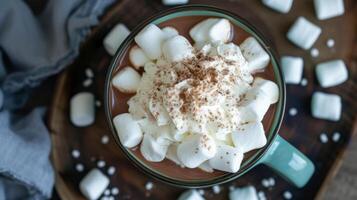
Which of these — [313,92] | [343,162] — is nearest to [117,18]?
[313,92]

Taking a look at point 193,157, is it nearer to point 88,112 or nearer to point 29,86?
point 88,112

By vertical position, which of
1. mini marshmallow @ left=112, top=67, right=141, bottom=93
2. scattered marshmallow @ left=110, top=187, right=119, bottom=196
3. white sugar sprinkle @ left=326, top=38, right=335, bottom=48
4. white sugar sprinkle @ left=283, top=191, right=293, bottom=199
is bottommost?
white sugar sprinkle @ left=283, top=191, right=293, bottom=199

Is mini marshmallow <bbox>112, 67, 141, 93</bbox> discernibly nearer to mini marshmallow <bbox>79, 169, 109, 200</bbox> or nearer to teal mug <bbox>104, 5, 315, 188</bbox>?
teal mug <bbox>104, 5, 315, 188</bbox>

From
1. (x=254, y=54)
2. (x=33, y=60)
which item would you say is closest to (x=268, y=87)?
(x=254, y=54)

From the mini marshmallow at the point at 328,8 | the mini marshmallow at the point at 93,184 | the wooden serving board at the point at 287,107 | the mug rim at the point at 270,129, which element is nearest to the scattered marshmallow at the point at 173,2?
the wooden serving board at the point at 287,107

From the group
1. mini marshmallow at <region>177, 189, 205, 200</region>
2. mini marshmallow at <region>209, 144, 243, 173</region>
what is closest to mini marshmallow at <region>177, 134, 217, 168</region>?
mini marshmallow at <region>209, 144, 243, 173</region>

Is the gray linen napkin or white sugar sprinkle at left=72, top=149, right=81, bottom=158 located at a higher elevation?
the gray linen napkin
